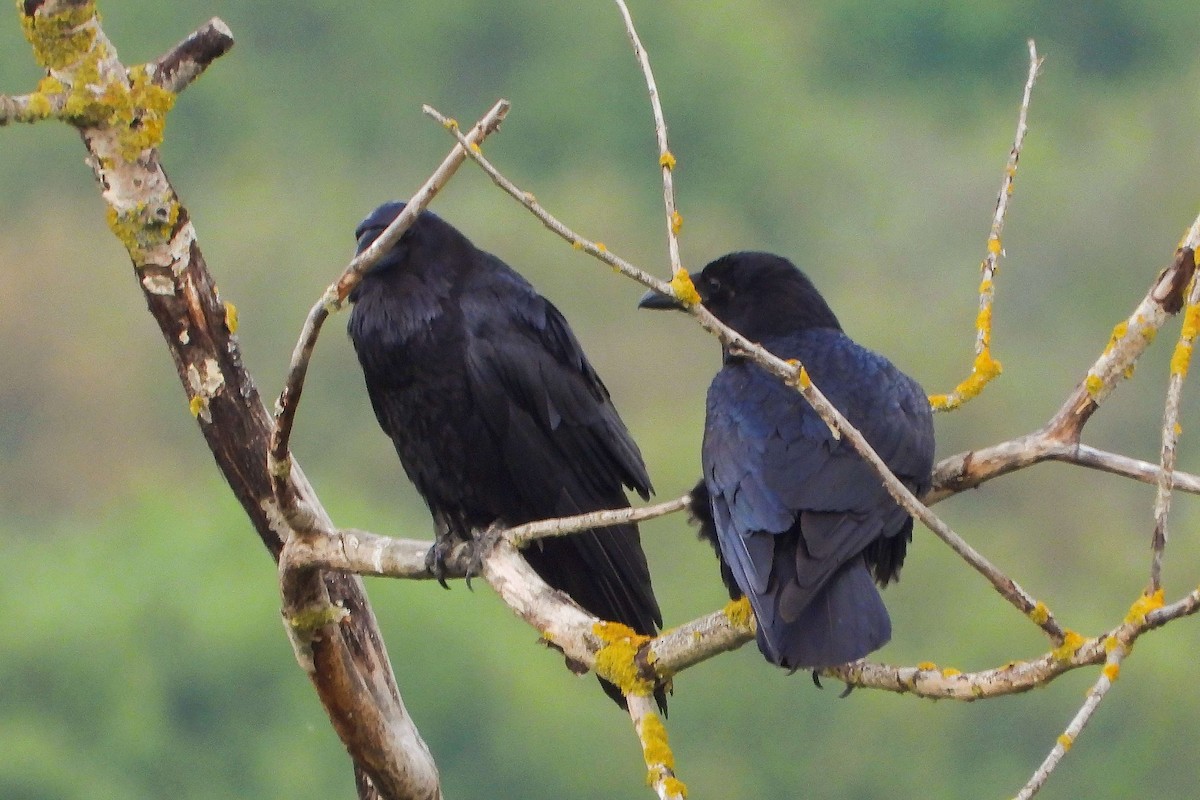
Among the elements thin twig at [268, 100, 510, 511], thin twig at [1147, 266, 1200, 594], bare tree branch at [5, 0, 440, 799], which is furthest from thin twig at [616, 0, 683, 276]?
bare tree branch at [5, 0, 440, 799]

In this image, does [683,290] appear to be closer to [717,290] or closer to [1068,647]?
[1068,647]

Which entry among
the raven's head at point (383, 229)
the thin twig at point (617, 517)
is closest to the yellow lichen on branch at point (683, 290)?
the thin twig at point (617, 517)

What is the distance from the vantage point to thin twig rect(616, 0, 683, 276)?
4172 millimetres

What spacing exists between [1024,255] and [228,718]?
56.0 ft

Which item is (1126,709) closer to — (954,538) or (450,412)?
(450,412)

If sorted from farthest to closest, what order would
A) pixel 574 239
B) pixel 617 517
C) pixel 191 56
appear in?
pixel 191 56 → pixel 617 517 → pixel 574 239

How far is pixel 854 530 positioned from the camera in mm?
4656

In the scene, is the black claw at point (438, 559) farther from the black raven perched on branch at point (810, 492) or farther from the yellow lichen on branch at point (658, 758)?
the yellow lichen on branch at point (658, 758)

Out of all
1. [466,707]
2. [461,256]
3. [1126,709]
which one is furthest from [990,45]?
[461,256]

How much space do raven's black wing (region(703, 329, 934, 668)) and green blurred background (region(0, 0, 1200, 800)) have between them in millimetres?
16867

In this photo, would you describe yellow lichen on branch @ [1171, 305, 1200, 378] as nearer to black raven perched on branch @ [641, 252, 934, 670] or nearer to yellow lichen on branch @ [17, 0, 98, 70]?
black raven perched on branch @ [641, 252, 934, 670]

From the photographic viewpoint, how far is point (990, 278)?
508cm

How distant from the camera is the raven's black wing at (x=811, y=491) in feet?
14.4

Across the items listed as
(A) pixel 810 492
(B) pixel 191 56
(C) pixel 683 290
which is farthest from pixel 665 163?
(B) pixel 191 56
